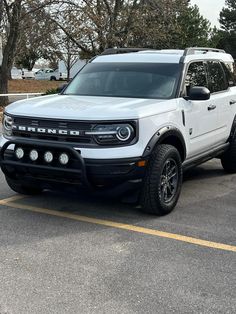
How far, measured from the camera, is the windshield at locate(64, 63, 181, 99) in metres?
5.90

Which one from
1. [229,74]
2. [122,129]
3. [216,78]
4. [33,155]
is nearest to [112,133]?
[122,129]

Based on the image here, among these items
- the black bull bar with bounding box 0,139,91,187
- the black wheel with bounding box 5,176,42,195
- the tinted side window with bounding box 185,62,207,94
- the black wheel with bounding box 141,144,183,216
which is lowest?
the black wheel with bounding box 5,176,42,195

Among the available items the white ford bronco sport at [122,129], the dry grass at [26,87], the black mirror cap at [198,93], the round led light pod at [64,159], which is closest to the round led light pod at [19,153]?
the white ford bronco sport at [122,129]

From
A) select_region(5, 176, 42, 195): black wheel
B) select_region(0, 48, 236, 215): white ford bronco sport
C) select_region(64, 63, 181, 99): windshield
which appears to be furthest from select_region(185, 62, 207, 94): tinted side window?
select_region(5, 176, 42, 195): black wheel

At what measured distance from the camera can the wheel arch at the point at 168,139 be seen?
5.06 meters

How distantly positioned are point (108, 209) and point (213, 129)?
2004 mm

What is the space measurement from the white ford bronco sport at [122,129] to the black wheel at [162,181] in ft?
0.03

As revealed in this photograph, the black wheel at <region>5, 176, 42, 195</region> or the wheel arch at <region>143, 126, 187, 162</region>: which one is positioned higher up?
the wheel arch at <region>143, 126, 187, 162</region>

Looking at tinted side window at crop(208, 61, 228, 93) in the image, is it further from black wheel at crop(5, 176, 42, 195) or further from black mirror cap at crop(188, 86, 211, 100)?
black wheel at crop(5, 176, 42, 195)

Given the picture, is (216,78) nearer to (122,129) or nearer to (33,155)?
(122,129)

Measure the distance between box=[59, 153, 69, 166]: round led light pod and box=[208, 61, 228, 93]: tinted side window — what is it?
9.02ft

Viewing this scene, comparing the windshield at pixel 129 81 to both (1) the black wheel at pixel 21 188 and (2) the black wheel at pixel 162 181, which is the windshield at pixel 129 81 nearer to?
(2) the black wheel at pixel 162 181

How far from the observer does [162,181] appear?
17.6ft

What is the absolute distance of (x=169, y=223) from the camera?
205 inches
